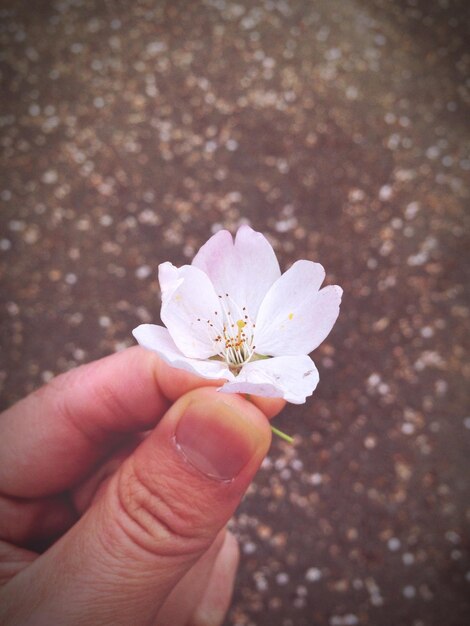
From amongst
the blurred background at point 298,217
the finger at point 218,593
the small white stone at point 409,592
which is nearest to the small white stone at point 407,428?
the blurred background at point 298,217

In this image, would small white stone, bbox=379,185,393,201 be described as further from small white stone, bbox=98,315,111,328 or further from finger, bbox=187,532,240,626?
finger, bbox=187,532,240,626

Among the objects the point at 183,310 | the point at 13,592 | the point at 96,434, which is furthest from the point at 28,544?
the point at 183,310

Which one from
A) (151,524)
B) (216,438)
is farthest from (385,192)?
(151,524)

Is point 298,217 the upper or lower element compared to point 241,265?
lower

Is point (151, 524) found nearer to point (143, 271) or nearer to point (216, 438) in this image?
point (216, 438)

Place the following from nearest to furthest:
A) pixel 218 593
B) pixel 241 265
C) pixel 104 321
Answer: pixel 241 265 → pixel 218 593 → pixel 104 321

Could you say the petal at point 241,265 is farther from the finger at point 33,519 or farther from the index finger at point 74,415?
the finger at point 33,519

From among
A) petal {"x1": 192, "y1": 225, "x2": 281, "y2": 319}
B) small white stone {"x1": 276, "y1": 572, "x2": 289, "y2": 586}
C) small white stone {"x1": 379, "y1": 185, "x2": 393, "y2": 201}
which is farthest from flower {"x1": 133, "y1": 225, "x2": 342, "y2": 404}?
small white stone {"x1": 379, "y1": 185, "x2": 393, "y2": 201}
